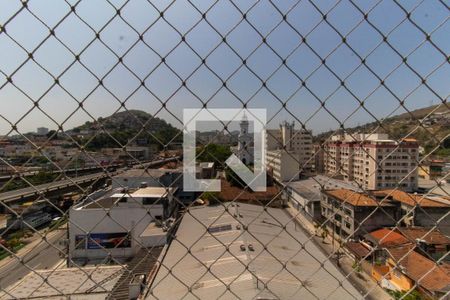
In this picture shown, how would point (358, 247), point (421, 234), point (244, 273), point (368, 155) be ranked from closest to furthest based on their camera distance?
1. point (368, 155)
2. point (244, 273)
3. point (421, 234)
4. point (358, 247)

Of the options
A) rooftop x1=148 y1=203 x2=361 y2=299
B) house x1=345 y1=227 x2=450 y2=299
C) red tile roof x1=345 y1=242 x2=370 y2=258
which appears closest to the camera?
rooftop x1=148 y1=203 x2=361 y2=299

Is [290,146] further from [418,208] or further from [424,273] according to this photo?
[424,273]

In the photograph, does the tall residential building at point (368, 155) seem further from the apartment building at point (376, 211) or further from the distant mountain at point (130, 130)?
the distant mountain at point (130, 130)

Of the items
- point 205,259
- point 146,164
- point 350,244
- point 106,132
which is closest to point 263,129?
point 146,164

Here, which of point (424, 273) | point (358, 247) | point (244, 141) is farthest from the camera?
point (358, 247)

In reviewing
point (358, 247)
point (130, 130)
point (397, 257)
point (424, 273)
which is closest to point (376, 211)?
point (130, 130)

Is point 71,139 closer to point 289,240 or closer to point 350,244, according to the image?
point 289,240

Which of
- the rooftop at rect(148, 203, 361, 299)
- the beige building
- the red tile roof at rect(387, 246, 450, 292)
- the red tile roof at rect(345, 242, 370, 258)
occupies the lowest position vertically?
the red tile roof at rect(345, 242, 370, 258)

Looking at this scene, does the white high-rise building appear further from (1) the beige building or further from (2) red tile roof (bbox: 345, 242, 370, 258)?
(2) red tile roof (bbox: 345, 242, 370, 258)

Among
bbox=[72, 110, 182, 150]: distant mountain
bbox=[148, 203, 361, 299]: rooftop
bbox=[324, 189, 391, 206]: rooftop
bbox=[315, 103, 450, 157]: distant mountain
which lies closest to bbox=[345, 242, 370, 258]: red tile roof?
bbox=[324, 189, 391, 206]: rooftop
